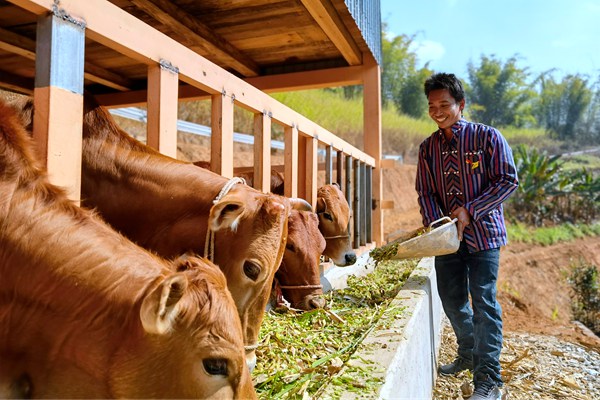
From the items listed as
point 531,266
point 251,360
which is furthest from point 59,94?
point 531,266

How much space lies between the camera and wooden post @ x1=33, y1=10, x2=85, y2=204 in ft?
5.91

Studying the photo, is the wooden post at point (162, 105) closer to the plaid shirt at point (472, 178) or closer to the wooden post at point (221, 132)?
the wooden post at point (221, 132)

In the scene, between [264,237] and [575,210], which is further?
[575,210]

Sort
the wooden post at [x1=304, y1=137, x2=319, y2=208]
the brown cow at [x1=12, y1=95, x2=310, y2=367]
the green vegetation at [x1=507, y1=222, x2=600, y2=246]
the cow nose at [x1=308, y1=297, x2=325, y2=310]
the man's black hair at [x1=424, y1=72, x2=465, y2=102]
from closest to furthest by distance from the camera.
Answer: the brown cow at [x1=12, y1=95, x2=310, y2=367], the man's black hair at [x1=424, y1=72, x2=465, y2=102], the cow nose at [x1=308, y1=297, x2=325, y2=310], the wooden post at [x1=304, y1=137, x2=319, y2=208], the green vegetation at [x1=507, y1=222, x2=600, y2=246]

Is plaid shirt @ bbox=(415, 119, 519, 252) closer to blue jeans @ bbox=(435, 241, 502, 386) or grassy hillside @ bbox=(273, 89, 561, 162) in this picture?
blue jeans @ bbox=(435, 241, 502, 386)

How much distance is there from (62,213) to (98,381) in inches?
22.9

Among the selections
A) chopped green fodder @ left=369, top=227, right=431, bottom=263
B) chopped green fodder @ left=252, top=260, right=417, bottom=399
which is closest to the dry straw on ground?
chopped green fodder @ left=252, top=260, right=417, bottom=399

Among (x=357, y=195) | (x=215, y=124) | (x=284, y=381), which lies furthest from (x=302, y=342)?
(x=357, y=195)

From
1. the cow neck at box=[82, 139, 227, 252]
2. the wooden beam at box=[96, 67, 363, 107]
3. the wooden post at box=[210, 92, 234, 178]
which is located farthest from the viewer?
the wooden beam at box=[96, 67, 363, 107]

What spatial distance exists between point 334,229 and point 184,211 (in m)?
3.07

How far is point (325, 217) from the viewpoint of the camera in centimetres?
532

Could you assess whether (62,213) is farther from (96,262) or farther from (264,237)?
(264,237)

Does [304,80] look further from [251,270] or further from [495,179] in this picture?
[251,270]

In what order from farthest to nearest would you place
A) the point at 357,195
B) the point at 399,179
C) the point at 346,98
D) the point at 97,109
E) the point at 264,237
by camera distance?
the point at 346,98 → the point at 399,179 → the point at 357,195 → the point at 97,109 → the point at 264,237
